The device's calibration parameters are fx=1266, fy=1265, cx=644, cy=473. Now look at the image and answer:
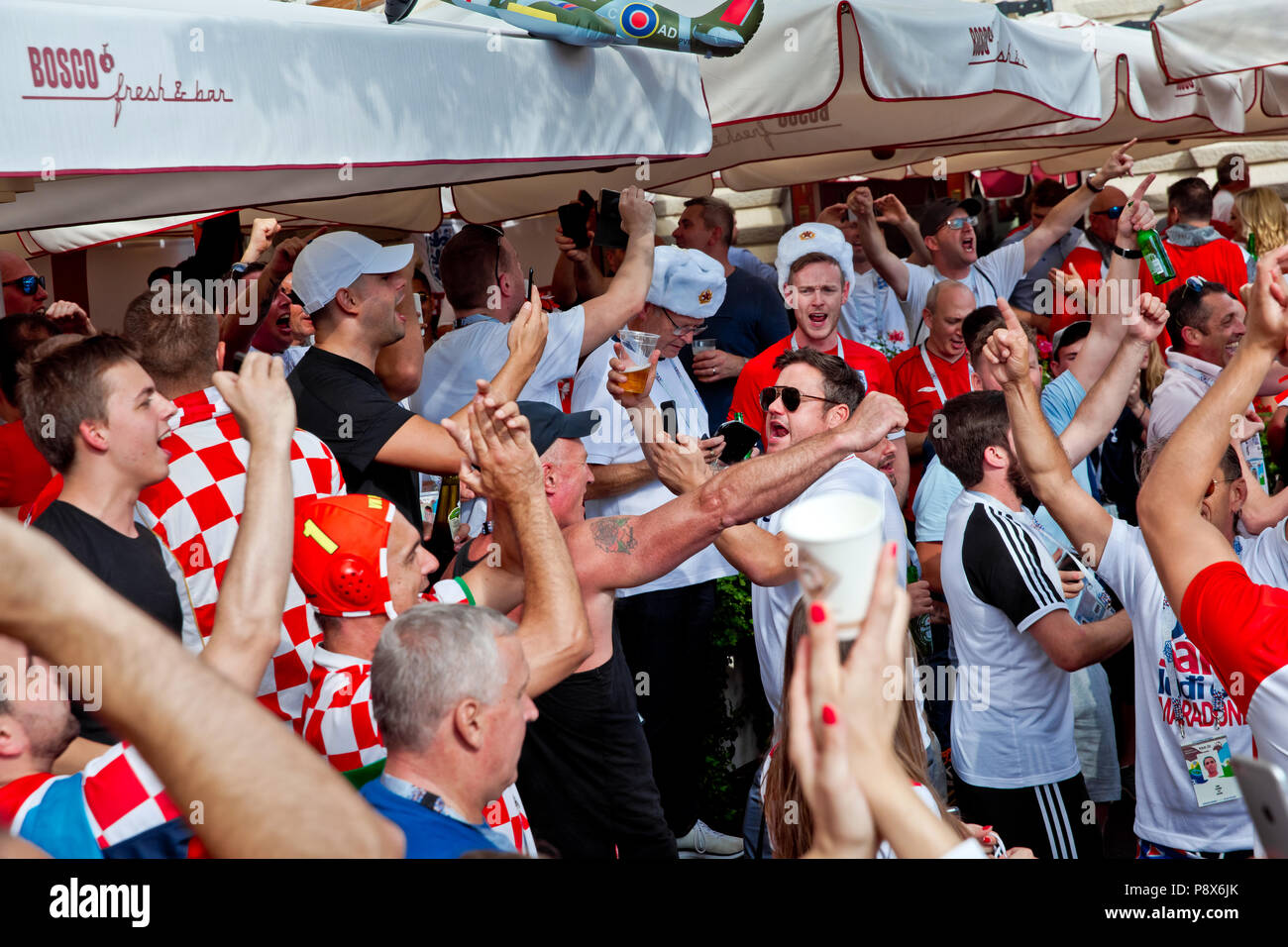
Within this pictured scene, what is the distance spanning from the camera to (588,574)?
10.3ft

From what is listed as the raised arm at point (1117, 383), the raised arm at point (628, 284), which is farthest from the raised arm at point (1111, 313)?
the raised arm at point (628, 284)

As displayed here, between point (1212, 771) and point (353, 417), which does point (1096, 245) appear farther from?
point (353, 417)

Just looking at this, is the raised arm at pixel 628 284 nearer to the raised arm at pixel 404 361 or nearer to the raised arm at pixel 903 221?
the raised arm at pixel 404 361

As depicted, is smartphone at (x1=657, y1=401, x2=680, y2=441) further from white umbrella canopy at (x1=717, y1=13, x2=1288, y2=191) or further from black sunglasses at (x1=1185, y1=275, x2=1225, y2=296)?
black sunglasses at (x1=1185, y1=275, x2=1225, y2=296)

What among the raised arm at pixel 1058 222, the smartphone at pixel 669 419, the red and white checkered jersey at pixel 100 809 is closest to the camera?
the red and white checkered jersey at pixel 100 809

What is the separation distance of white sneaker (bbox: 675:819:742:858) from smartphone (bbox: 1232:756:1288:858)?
3342 millimetres

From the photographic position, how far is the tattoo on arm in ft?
10.3

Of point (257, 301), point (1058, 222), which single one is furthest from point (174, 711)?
point (1058, 222)

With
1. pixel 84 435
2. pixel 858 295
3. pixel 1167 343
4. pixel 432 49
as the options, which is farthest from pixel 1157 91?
pixel 84 435

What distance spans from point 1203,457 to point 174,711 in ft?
6.65

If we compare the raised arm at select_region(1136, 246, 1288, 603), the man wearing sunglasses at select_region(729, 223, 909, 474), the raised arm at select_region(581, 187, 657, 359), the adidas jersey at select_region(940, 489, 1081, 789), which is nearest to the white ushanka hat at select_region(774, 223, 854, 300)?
the man wearing sunglasses at select_region(729, 223, 909, 474)

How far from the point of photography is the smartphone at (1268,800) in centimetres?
126

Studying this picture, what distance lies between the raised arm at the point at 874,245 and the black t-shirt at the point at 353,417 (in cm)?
368
